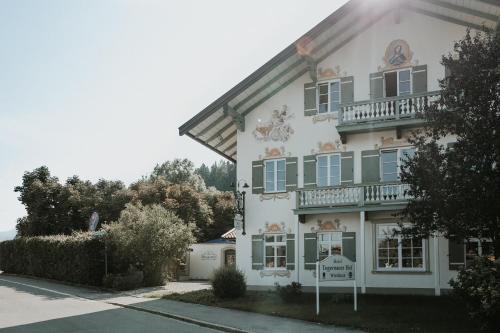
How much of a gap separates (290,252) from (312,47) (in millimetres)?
8845

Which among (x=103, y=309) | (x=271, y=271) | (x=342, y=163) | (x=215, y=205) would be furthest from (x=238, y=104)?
(x=215, y=205)

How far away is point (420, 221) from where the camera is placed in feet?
48.9

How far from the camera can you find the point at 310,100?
78.6 feet

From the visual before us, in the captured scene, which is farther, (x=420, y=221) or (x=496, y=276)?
(x=420, y=221)

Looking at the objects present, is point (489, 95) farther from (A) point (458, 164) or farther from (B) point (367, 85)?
(B) point (367, 85)

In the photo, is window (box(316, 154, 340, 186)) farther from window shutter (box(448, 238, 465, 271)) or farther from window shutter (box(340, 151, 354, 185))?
window shutter (box(448, 238, 465, 271))

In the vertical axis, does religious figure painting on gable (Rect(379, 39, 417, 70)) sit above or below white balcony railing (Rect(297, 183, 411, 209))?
above

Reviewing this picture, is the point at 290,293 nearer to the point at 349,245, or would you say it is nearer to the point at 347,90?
the point at 349,245

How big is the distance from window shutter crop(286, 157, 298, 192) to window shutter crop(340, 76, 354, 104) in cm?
335

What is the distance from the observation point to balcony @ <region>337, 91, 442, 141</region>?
20888 mm

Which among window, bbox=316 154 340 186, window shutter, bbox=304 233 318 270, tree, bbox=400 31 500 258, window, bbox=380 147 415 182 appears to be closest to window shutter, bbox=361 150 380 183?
window, bbox=380 147 415 182

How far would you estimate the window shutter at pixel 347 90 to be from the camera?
23.0 m

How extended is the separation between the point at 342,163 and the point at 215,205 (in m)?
27.6

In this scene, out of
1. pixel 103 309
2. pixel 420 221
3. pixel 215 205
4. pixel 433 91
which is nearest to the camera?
pixel 420 221
